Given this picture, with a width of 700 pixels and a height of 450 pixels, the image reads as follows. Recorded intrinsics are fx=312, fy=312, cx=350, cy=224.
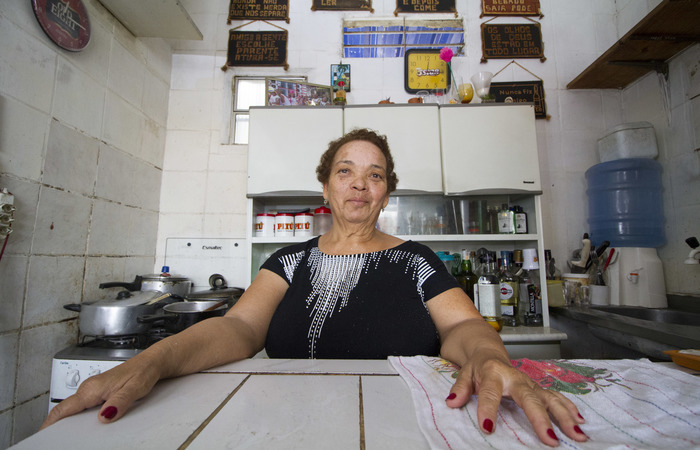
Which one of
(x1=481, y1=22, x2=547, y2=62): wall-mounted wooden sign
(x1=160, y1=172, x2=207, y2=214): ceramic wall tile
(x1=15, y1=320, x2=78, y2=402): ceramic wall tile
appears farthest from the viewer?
(x1=481, y1=22, x2=547, y2=62): wall-mounted wooden sign

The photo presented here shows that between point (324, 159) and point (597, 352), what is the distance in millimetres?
1752

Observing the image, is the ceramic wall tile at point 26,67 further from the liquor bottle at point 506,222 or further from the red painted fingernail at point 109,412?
the liquor bottle at point 506,222

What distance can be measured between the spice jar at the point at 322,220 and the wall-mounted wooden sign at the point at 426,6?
61.6 inches

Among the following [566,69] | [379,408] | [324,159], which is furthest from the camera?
[566,69]

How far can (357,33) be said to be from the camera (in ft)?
7.38

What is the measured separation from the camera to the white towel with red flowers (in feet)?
1.21

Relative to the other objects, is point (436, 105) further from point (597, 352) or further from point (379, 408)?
point (379, 408)

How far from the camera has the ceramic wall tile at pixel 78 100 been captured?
1367 millimetres

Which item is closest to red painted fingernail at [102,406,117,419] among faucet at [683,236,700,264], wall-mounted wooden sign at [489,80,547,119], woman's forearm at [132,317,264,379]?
woman's forearm at [132,317,264,379]

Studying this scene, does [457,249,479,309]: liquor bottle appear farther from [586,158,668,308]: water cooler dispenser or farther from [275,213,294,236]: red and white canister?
[275,213,294,236]: red and white canister

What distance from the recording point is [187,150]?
2.14m

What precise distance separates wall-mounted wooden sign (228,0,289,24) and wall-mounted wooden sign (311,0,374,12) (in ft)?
0.72

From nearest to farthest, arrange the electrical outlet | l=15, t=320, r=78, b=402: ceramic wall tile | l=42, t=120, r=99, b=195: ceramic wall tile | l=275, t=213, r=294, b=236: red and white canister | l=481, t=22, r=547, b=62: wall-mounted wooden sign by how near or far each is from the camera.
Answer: the electrical outlet, l=15, t=320, r=78, b=402: ceramic wall tile, l=42, t=120, r=99, b=195: ceramic wall tile, l=275, t=213, r=294, b=236: red and white canister, l=481, t=22, r=547, b=62: wall-mounted wooden sign

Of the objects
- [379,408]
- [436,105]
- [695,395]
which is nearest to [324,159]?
[436,105]
